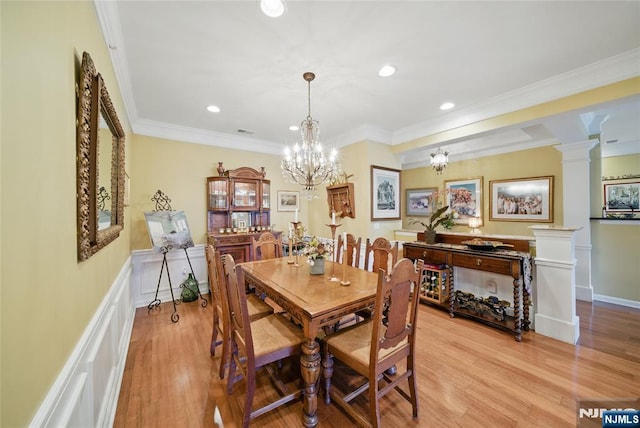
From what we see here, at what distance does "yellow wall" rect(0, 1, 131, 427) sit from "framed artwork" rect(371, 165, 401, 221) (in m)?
3.58

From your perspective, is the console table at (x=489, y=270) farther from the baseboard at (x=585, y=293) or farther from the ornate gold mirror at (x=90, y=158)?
the ornate gold mirror at (x=90, y=158)

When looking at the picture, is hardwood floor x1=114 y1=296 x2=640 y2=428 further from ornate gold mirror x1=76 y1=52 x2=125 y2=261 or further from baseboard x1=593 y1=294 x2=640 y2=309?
ornate gold mirror x1=76 y1=52 x2=125 y2=261

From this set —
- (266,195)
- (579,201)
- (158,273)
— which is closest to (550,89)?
(579,201)

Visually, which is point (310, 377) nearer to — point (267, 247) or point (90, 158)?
point (90, 158)

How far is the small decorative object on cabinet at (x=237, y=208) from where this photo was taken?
4.08m

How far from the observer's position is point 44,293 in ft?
2.65

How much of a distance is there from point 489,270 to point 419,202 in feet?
10.7

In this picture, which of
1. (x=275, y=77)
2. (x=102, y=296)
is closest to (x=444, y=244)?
(x=275, y=77)

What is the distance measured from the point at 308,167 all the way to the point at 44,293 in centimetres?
222

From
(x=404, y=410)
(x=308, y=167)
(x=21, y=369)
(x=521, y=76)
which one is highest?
(x=521, y=76)

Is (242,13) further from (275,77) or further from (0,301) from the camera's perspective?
(0,301)

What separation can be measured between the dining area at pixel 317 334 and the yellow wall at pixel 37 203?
2.55 feet

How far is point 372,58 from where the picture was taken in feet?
7.23

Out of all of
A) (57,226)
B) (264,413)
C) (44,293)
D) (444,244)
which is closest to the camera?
(44,293)
